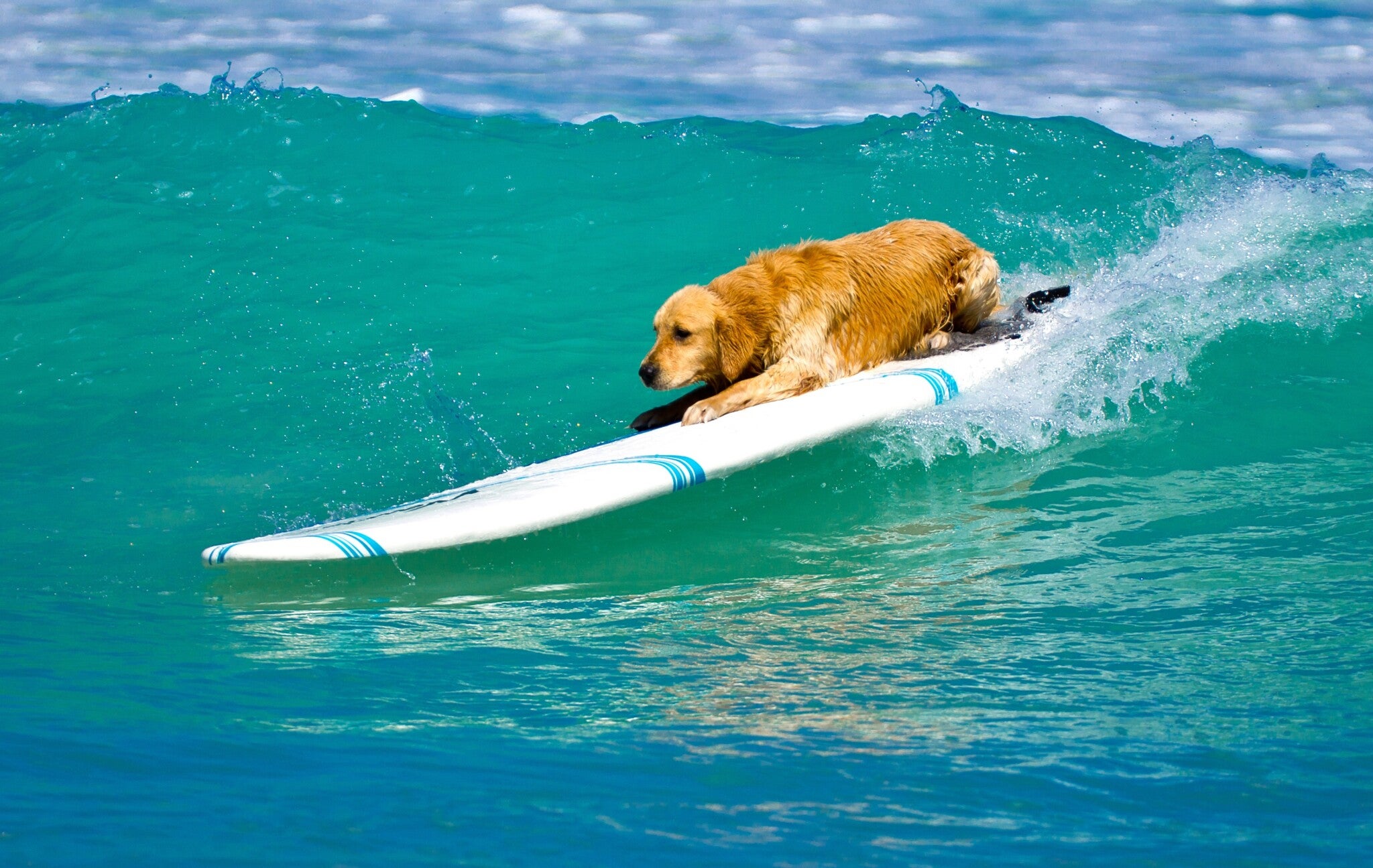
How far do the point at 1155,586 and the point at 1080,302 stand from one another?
3.77 meters

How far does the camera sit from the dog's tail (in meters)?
7.36

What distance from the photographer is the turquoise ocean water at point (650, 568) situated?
277cm

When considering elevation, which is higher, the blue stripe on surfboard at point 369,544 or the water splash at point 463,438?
the water splash at point 463,438

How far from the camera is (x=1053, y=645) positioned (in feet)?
12.6

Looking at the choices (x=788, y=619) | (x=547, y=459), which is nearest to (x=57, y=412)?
(x=547, y=459)

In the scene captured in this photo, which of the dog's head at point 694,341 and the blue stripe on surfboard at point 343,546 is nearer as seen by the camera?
the blue stripe on surfboard at point 343,546

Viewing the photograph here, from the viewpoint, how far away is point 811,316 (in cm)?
670

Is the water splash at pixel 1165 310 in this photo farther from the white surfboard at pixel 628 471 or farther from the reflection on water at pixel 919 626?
the reflection on water at pixel 919 626

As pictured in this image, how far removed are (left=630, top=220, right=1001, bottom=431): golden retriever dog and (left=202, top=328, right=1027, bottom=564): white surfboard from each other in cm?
17

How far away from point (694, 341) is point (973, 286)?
201 cm

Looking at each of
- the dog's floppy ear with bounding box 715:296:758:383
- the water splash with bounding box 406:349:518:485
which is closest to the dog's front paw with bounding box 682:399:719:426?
the dog's floppy ear with bounding box 715:296:758:383

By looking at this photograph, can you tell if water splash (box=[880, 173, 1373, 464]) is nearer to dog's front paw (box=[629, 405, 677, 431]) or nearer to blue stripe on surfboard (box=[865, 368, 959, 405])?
blue stripe on surfboard (box=[865, 368, 959, 405])

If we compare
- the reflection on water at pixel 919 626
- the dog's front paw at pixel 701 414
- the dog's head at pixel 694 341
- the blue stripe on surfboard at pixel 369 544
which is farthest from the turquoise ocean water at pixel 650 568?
the dog's head at pixel 694 341

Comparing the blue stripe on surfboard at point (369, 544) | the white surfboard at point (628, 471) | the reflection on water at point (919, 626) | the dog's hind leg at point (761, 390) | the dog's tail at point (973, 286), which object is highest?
the dog's tail at point (973, 286)
